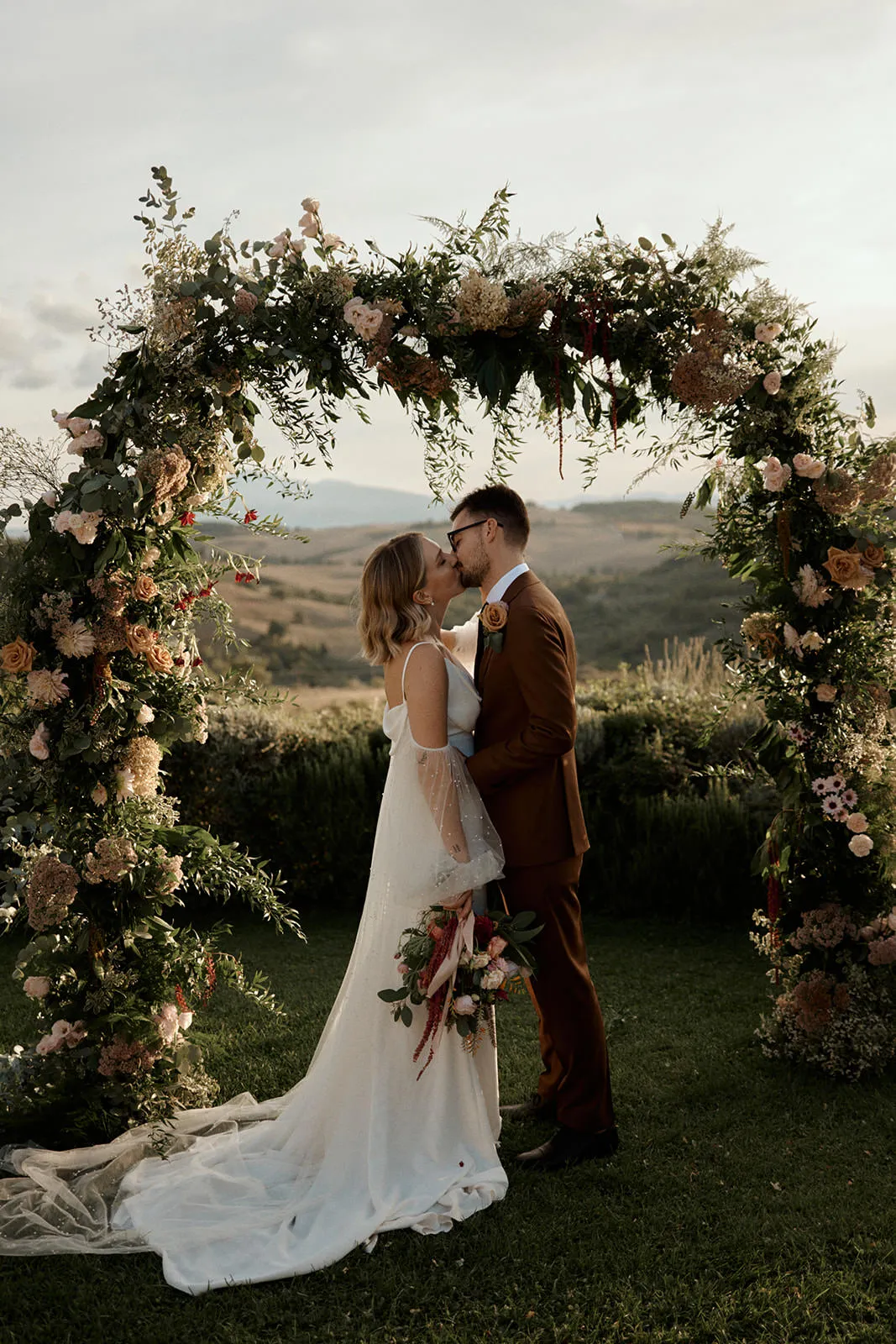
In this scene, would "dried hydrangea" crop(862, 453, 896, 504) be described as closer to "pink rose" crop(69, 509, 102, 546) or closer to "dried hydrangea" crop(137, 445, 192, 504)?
"dried hydrangea" crop(137, 445, 192, 504)

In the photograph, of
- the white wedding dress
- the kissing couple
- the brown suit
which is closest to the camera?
the white wedding dress

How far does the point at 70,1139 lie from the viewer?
4137 mm

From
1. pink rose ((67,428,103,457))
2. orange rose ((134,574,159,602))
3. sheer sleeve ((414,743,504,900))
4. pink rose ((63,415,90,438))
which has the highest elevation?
pink rose ((63,415,90,438))

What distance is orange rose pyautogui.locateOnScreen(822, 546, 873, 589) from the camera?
4.37 metres

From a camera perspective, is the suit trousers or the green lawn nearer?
the green lawn

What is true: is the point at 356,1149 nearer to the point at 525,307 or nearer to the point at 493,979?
the point at 493,979

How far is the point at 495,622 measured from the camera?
151 inches

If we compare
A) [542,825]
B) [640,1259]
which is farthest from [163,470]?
[640,1259]

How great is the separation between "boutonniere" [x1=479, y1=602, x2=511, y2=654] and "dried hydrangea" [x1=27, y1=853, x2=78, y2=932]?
5.98 feet

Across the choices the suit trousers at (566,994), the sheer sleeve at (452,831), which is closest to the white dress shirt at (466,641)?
the sheer sleeve at (452,831)

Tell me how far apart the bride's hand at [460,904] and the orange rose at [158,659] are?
139 centimetres

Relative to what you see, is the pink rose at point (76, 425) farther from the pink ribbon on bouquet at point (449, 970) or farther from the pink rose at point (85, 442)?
the pink ribbon on bouquet at point (449, 970)

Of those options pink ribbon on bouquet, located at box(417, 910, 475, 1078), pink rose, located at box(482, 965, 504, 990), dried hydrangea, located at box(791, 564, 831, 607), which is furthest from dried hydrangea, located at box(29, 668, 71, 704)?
dried hydrangea, located at box(791, 564, 831, 607)

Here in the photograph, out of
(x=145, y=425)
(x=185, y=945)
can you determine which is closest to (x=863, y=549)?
(x=145, y=425)
